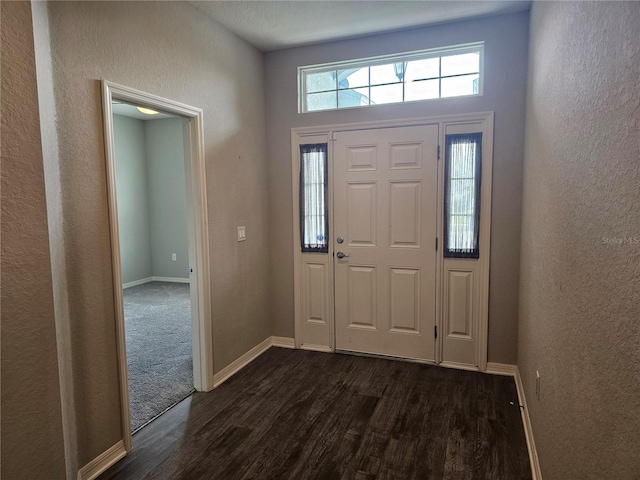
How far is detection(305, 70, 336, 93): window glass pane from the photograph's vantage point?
3.62 meters

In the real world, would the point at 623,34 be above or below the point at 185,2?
below

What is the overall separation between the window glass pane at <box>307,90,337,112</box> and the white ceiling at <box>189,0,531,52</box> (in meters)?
0.48

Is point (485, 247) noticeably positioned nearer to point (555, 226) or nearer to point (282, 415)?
point (555, 226)

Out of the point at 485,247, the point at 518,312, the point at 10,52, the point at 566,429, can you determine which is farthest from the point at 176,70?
the point at 518,312

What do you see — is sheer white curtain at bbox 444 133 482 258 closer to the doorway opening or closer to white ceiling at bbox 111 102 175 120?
the doorway opening

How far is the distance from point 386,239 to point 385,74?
4.74 ft

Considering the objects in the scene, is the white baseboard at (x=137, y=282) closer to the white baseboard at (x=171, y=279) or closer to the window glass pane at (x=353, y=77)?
the white baseboard at (x=171, y=279)

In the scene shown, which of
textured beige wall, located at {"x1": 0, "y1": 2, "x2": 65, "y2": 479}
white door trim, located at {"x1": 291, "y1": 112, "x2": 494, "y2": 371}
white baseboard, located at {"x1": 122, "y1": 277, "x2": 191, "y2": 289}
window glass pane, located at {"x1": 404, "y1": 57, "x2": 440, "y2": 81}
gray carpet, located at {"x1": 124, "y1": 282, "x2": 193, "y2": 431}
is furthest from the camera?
white baseboard, located at {"x1": 122, "y1": 277, "x2": 191, "y2": 289}

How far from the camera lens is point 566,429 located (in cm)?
146

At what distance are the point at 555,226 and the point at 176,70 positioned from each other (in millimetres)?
2487

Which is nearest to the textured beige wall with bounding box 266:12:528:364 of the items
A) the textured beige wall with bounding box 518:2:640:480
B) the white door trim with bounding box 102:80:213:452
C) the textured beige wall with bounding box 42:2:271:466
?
the textured beige wall with bounding box 42:2:271:466

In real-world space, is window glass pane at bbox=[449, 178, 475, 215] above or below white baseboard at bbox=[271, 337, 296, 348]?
above

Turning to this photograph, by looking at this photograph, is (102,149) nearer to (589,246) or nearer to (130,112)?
(589,246)

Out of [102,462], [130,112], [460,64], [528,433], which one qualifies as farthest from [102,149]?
[130,112]
